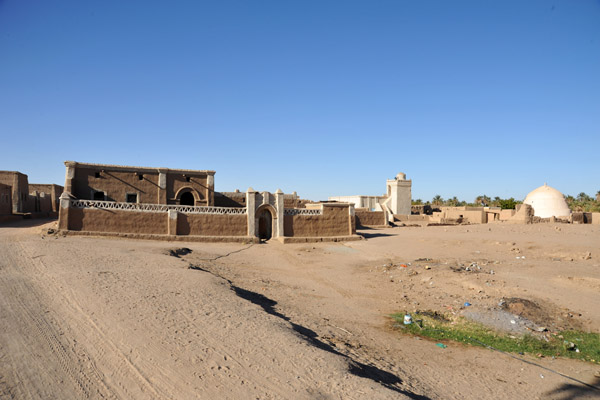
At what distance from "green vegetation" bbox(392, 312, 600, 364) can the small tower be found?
32.7 m

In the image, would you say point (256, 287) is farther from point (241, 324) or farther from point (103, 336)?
point (103, 336)

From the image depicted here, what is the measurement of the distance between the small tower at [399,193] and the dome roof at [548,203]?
40.9 feet

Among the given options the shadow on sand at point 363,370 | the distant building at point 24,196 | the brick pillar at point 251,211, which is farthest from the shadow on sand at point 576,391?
the distant building at point 24,196

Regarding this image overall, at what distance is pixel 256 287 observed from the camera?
12.3 m

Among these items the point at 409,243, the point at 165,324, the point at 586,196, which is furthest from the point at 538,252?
the point at 586,196

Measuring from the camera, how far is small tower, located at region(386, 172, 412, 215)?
4197cm

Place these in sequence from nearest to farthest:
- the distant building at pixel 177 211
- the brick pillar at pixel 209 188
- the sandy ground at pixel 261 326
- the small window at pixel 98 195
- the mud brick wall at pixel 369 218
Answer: the sandy ground at pixel 261 326
the distant building at pixel 177 211
the small window at pixel 98 195
the brick pillar at pixel 209 188
the mud brick wall at pixel 369 218

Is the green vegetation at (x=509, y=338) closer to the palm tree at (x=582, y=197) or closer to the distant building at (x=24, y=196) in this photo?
the distant building at (x=24, y=196)

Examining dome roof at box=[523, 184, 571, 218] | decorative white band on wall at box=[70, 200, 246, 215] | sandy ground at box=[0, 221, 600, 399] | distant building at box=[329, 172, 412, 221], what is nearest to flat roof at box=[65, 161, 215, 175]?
decorative white band on wall at box=[70, 200, 246, 215]

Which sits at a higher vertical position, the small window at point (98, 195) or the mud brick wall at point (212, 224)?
the small window at point (98, 195)

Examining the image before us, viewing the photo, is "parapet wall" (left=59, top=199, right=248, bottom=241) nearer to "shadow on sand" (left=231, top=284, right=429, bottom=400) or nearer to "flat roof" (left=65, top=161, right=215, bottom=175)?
"flat roof" (left=65, top=161, right=215, bottom=175)

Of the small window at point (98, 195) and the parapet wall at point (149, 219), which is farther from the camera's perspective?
the small window at point (98, 195)

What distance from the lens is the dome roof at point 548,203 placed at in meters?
37.9

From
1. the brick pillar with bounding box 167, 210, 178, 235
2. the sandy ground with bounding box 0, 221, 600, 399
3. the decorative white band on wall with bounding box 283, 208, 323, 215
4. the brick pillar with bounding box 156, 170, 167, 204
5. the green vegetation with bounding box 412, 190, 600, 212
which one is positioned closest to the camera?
the sandy ground with bounding box 0, 221, 600, 399
